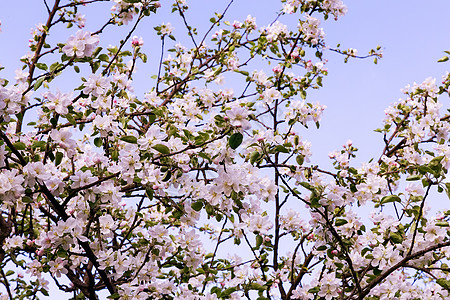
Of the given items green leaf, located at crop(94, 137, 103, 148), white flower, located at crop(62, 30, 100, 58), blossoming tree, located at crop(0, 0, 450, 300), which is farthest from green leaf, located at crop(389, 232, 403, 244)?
white flower, located at crop(62, 30, 100, 58)

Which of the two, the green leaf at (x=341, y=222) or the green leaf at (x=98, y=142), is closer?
the green leaf at (x=98, y=142)

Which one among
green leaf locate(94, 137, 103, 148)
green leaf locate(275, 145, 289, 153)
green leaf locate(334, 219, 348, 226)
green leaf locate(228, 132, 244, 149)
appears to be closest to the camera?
green leaf locate(228, 132, 244, 149)

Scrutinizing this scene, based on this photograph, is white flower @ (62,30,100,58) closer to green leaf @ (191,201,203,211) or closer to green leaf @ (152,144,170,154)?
green leaf @ (152,144,170,154)

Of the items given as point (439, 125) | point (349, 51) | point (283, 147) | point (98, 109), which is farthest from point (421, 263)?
point (349, 51)

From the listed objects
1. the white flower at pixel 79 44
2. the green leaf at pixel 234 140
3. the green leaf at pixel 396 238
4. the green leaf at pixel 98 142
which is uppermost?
the white flower at pixel 79 44

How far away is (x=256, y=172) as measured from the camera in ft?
7.95

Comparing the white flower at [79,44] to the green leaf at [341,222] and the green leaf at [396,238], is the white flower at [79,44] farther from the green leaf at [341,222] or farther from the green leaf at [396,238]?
the green leaf at [396,238]

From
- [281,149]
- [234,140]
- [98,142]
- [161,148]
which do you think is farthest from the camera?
[98,142]

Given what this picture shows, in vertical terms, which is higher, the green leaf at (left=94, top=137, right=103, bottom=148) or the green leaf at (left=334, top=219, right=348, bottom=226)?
the green leaf at (left=94, top=137, right=103, bottom=148)

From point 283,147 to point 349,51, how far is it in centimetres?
262

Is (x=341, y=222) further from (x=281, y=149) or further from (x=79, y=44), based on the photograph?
(x=79, y=44)

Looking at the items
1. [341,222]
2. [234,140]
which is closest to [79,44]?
[234,140]

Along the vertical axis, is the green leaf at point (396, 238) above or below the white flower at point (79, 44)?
below

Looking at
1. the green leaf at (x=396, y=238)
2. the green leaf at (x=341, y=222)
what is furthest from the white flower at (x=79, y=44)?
the green leaf at (x=396, y=238)
